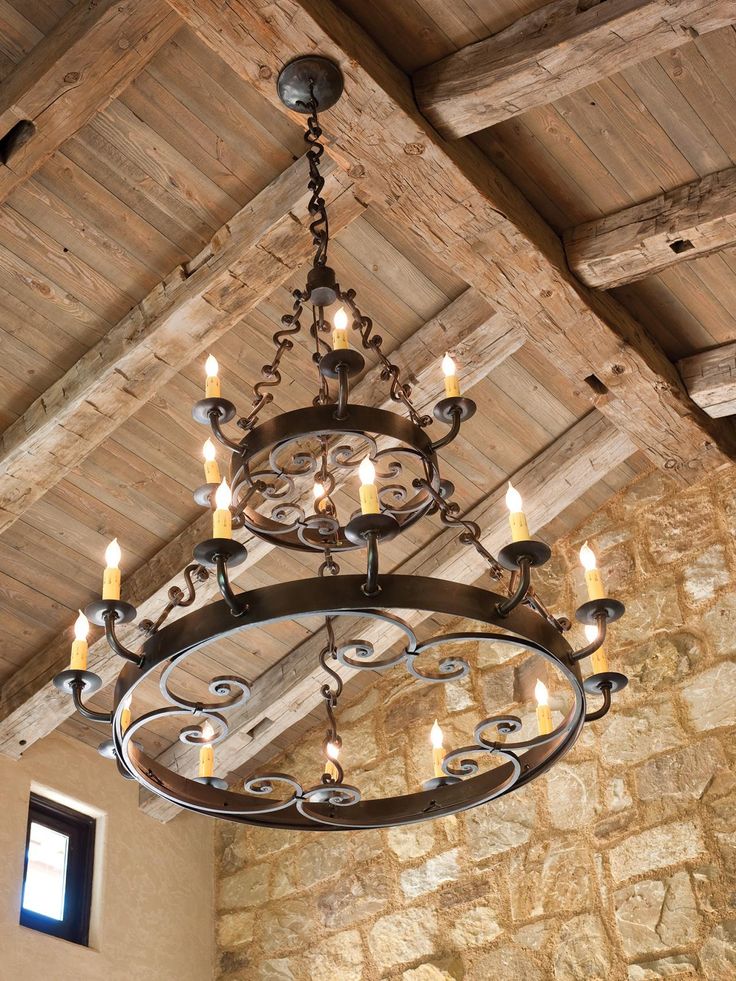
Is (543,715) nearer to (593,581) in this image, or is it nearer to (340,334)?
(593,581)

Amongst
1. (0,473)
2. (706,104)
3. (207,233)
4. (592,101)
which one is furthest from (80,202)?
(706,104)

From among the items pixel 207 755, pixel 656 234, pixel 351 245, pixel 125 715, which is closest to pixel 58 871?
pixel 207 755

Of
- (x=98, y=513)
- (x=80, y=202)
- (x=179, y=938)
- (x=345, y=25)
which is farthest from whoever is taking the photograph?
(x=179, y=938)

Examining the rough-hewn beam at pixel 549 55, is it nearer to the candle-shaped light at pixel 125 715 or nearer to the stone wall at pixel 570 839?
the candle-shaped light at pixel 125 715

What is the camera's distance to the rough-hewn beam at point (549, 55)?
2537 mm

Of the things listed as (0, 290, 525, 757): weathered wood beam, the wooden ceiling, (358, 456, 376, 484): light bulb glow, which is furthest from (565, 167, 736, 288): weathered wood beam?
(358, 456, 376, 484): light bulb glow

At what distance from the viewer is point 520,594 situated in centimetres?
189

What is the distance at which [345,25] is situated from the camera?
105 inches

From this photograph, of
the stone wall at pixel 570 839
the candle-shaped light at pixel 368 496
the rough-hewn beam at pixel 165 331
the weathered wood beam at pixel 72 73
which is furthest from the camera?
the stone wall at pixel 570 839

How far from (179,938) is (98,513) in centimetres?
172

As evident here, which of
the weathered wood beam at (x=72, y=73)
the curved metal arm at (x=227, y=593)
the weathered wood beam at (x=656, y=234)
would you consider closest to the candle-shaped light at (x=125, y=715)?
the curved metal arm at (x=227, y=593)

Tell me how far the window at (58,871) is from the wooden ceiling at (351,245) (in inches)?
16.6

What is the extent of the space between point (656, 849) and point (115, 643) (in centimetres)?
238

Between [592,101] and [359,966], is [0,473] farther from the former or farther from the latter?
[359,966]
